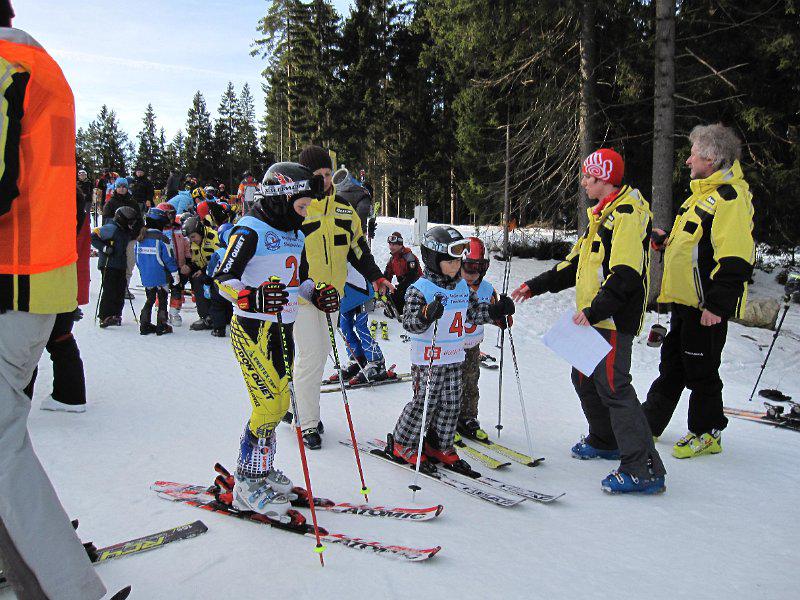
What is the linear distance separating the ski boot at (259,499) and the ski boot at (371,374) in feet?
10.4

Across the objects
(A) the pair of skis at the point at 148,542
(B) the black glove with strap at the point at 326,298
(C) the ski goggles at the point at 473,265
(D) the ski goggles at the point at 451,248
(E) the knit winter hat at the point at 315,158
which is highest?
(E) the knit winter hat at the point at 315,158

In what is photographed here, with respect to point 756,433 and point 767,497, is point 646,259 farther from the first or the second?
point 756,433

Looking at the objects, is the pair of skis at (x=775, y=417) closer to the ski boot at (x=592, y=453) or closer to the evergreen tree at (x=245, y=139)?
the ski boot at (x=592, y=453)

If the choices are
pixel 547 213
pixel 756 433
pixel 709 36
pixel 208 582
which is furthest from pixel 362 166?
pixel 208 582

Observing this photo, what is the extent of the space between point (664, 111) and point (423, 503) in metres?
9.49

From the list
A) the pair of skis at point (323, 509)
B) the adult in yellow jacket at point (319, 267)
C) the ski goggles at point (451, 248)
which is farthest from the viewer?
the adult in yellow jacket at point (319, 267)

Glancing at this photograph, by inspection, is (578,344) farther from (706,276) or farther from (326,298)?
(326,298)

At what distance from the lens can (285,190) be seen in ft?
10.9

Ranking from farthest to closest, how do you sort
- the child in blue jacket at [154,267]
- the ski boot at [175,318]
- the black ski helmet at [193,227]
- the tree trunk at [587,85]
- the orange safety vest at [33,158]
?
1. the tree trunk at [587,85]
2. the black ski helmet at [193,227]
3. the ski boot at [175,318]
4. the child in blue jacket at [154,267]
5. the orange safety vest at [33,158]

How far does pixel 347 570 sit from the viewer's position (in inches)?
110

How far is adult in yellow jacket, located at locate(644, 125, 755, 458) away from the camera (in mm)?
4445

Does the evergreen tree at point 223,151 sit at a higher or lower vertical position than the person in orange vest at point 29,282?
higher

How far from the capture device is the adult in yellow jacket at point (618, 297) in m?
4.03

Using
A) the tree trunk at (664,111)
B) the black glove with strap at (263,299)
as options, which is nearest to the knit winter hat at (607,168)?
the black glove with strap at (263,299)
